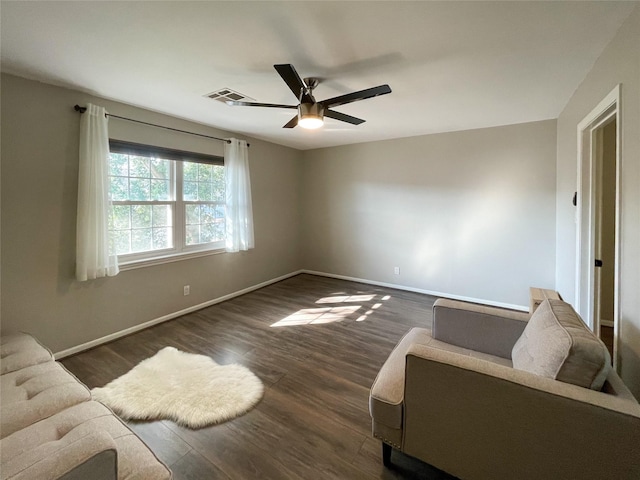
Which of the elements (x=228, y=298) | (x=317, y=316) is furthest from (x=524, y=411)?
(x=228, y=298)

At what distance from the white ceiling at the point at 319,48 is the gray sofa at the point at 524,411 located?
5.58 ft

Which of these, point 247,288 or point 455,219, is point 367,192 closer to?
point 455,219

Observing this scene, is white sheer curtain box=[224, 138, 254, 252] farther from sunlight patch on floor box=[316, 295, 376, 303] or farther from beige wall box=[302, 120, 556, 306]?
beige wall box=[302, 120, 556, 306]

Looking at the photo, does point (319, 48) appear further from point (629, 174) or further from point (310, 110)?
point (629, 174)

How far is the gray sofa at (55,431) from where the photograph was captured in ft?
2.86

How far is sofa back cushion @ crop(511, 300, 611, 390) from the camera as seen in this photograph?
1.06 meters

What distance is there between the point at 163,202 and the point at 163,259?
2.29ft

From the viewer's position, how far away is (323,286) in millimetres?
4777

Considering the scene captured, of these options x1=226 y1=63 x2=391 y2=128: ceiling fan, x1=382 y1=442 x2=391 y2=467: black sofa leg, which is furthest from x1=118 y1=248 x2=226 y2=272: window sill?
x1=382 y1=442 x2=391 y2=467: black sofa leg

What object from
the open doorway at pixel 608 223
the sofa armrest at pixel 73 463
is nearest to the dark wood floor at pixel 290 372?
the sofa armrest at pixel 73 463

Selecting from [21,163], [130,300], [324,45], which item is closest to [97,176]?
[21,163]

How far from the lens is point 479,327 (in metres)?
1.80

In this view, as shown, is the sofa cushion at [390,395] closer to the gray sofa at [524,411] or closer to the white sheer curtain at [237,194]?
the gray sofa at [524,411]

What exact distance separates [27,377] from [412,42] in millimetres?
3143
